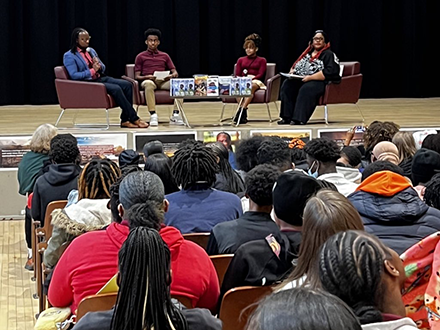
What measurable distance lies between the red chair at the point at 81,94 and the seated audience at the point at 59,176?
145 inches

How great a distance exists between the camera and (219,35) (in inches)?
465

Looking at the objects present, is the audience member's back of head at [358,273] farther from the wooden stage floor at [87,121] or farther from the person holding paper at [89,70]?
the person holding paper at [89,70]

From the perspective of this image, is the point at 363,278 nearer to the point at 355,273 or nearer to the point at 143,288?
the point at 355,273

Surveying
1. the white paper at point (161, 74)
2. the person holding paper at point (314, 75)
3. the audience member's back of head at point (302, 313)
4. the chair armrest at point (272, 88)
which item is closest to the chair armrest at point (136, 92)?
the white paper at point (161, 74)

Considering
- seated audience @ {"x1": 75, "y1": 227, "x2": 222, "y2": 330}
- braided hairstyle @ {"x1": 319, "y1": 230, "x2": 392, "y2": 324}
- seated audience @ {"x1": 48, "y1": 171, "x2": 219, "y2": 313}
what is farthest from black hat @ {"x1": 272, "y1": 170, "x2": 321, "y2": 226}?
braided hairstyle @ {"x1": 319, "y1": 230, "x2": 392, "y2": 324}

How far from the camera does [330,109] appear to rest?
34.5ft

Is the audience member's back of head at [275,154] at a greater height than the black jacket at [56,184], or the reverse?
the audience member's back of head at [275,154]

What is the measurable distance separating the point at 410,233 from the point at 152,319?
1.48 meters

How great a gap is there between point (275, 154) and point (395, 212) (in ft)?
4.63

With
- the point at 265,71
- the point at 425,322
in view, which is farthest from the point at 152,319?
the point at 265,71

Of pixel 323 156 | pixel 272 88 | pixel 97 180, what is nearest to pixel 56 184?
pixel 97 180

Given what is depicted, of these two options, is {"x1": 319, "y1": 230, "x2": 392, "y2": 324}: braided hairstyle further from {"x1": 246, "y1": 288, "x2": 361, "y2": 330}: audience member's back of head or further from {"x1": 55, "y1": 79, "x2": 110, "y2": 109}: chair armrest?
{"x1": 55, "y1": 79, "x2": 110, "y2": 109}: chair armrest

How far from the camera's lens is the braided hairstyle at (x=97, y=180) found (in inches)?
152

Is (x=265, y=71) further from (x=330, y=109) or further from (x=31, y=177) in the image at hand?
(x=31, y=177)
